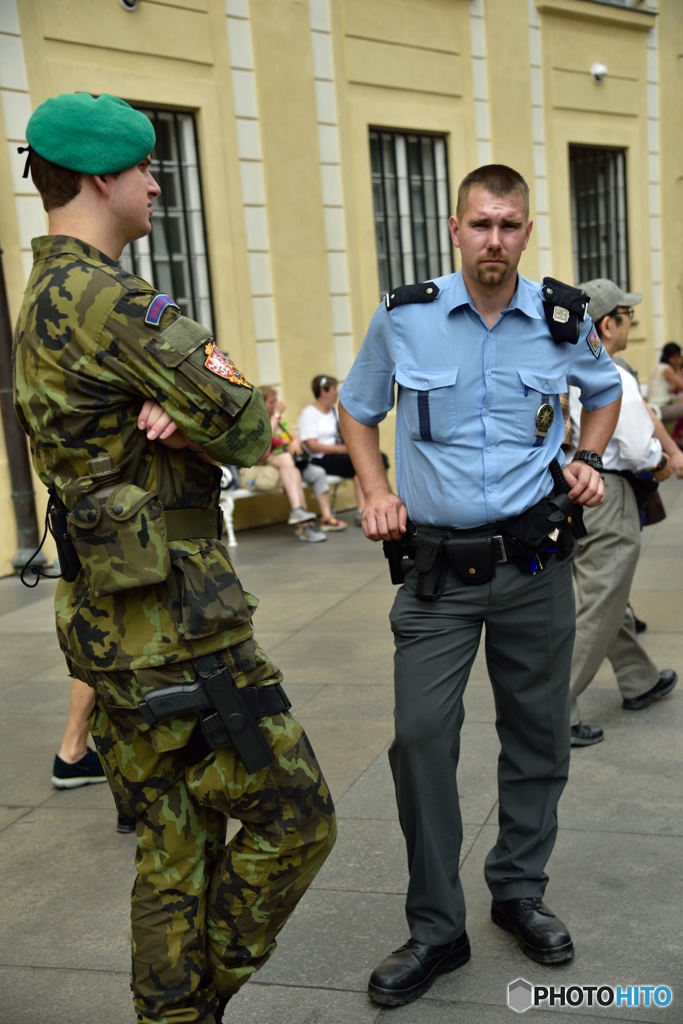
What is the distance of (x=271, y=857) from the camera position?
214 cm

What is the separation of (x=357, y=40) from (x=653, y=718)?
884cm

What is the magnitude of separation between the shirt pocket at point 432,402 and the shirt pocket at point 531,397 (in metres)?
0.18

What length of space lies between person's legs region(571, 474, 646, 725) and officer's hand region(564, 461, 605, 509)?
4.90 ft

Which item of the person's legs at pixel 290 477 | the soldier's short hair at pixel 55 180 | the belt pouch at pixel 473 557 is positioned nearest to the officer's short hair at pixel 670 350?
the person's legs at pixel 290 477

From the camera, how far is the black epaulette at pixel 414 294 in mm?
2721

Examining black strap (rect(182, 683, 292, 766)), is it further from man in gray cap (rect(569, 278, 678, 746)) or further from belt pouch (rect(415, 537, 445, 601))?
man in gray cap (rect(569, 278, 678, 746))

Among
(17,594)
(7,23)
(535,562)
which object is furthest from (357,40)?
(535,562)

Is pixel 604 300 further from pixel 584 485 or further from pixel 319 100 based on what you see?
pixel 319 100

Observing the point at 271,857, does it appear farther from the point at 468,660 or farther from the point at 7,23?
the point at 7,23

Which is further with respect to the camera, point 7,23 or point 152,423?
point 7,23

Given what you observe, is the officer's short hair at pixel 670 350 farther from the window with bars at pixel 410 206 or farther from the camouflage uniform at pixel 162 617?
the camouflage uniform at pixel 162 617

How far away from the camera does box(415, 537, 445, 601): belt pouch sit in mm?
2627

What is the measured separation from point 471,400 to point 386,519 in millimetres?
384

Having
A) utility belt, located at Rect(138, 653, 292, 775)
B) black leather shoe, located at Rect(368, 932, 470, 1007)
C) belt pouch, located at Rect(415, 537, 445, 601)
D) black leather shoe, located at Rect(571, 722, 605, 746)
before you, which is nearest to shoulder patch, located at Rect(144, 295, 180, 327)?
utility belt, located at Rect(138, 653, 292, 775)
